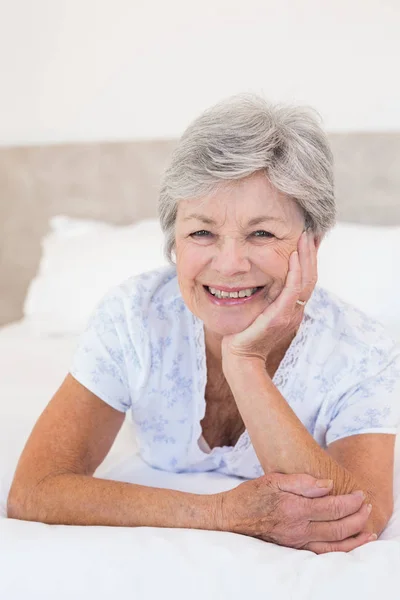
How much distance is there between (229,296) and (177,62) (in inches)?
76.0

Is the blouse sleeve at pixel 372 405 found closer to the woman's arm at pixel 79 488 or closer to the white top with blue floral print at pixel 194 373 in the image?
the white top with blue floral print at pixel 194 373

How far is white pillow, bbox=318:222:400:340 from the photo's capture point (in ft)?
7.61

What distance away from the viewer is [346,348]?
146 centimetres

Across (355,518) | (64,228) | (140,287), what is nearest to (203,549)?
(355,518)

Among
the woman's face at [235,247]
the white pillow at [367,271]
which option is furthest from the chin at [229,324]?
the white pillow at [367,271]

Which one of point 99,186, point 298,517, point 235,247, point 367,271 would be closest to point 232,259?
point 235,247

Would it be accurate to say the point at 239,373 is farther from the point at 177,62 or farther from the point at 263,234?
the point at 177,62

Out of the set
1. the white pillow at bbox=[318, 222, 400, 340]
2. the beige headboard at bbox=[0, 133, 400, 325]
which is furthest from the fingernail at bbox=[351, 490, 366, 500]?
the beige headboard at bbox=[0, 133, 400, 325]

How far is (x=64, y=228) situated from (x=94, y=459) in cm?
164

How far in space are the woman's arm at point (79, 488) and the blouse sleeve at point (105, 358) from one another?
0.07 ft

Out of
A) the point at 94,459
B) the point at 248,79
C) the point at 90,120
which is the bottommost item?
the point at 94,459

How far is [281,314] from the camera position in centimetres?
133

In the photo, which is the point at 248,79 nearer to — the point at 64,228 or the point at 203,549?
the point at 64,228

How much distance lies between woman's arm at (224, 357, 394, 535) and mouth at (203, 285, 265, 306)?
0.11 meters
